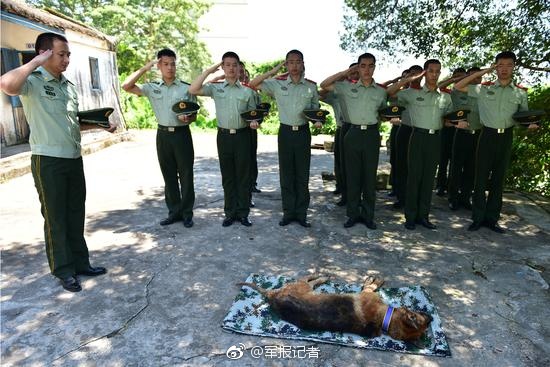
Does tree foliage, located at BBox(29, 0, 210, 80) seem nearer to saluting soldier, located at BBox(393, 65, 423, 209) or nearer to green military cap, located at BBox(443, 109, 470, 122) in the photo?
saluting soldier, located at BBox(393, 65, 423, 209)

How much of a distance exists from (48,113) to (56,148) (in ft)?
0.94

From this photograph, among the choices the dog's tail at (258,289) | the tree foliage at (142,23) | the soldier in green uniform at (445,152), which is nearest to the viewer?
the dog's tail at (258,289)

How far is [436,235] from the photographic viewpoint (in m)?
4.94

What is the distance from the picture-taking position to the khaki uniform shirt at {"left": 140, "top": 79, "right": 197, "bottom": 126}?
473 cm

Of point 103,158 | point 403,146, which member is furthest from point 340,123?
point 103,158

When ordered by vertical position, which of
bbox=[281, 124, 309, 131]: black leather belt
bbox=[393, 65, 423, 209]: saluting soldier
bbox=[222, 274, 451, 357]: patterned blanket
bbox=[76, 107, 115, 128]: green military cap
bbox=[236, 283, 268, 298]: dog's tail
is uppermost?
bbox=[76, 107, 115, 128]: green military cap

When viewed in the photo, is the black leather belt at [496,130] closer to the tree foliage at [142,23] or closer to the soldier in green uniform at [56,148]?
the soldier in green uniform at [56,148]

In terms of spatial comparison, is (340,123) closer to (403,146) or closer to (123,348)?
(403,146)

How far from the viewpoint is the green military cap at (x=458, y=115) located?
4699 mm

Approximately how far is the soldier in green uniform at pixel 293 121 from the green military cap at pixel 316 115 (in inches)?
2.8

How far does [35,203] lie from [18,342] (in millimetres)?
3879

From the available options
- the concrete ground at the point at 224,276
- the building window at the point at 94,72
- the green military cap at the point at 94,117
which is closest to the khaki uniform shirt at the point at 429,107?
the concrete ground at the point at 224,276

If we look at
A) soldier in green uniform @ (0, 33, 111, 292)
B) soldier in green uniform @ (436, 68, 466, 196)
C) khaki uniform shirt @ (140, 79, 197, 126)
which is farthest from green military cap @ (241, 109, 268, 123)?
soldier in green uniform @ (436, 68, 466, 196)

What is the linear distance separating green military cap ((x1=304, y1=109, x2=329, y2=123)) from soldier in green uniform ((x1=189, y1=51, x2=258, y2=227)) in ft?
2.15
